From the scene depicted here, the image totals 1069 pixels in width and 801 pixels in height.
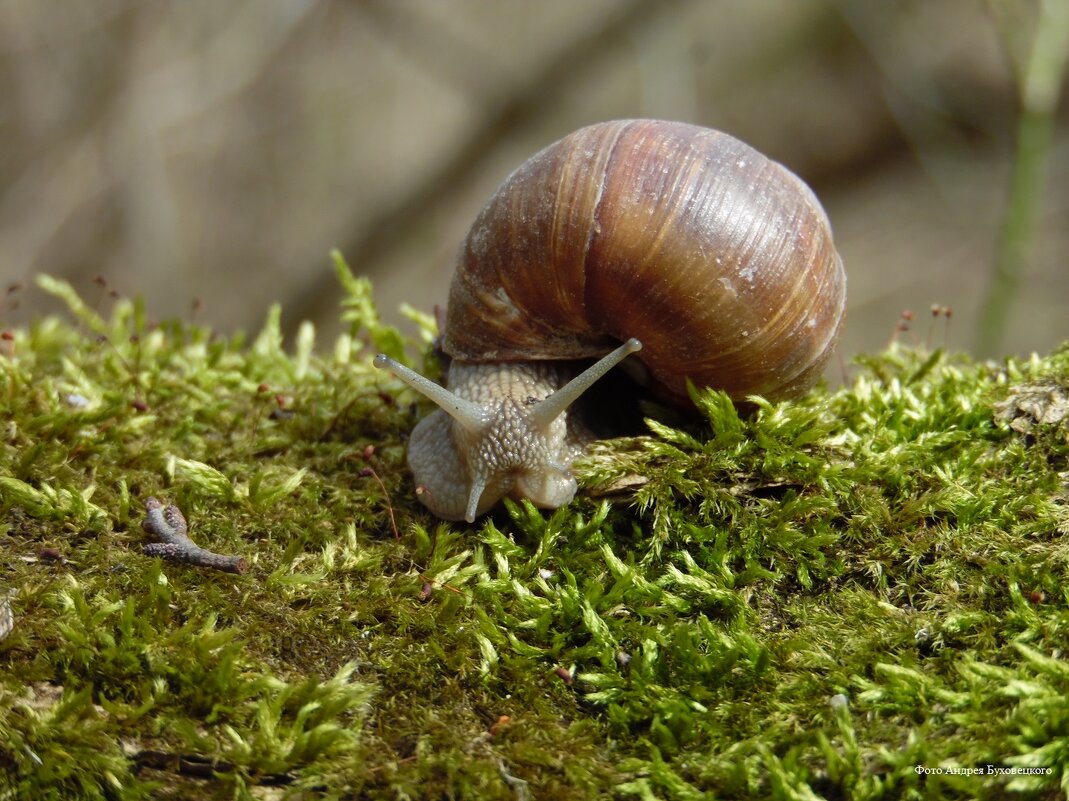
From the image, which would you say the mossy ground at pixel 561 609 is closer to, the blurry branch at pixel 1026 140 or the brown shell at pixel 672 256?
the brown shell at pixel 672 256

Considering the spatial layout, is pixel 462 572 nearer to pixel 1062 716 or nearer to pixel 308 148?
pixel 1062 716

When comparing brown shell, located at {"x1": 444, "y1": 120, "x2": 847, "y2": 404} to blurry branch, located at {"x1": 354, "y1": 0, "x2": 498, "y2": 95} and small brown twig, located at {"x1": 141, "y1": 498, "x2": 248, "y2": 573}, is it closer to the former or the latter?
small brown twig, located at {"x1": 141, "y1": 498, "x2": 248, "y2": 573}

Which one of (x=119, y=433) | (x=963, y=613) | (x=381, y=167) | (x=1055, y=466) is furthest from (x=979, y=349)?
(x=381, y=167)

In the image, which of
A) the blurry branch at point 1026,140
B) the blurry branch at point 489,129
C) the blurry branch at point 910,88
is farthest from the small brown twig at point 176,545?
the blurry branch at point 910,88

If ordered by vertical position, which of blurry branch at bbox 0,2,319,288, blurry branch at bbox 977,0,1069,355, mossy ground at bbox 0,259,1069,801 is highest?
blurry branch at bbox 0,2,319,288

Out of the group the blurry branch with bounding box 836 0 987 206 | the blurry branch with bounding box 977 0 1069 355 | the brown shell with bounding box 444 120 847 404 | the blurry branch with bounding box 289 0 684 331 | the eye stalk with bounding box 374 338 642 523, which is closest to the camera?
the brown shell with bounding box 444 120 847 404

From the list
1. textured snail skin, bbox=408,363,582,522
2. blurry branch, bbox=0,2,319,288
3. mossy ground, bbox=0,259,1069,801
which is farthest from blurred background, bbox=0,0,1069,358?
textured snail skin, bbox=408,363,582,522

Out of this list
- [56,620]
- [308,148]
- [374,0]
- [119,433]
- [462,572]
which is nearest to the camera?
[56,620]
